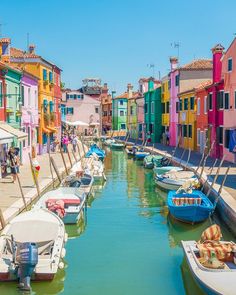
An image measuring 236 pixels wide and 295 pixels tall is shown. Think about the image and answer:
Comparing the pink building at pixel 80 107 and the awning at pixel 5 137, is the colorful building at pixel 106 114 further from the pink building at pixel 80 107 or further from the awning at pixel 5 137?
the awning at pixel 5 137

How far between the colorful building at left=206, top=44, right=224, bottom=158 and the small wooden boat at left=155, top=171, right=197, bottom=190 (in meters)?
8.10

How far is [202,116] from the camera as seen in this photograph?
38250 mm

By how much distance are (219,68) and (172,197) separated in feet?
57.8

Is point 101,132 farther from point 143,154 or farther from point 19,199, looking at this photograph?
point 19,199

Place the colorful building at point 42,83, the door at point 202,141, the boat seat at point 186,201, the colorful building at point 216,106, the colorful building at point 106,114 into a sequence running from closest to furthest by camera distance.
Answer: the boat seat at point 186,201
the colorful building at point 216,106
the colorful building at point 42,83
the door at point 202,141
the colorful building at point 106,114

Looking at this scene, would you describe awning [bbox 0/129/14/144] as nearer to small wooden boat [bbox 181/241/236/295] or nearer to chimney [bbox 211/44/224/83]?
small wooden boat [bbox 181/241/236/295]

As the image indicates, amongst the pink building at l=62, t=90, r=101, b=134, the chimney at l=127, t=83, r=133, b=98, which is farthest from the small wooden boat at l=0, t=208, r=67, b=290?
the chimney at l=127, t=83, r=133, b=98

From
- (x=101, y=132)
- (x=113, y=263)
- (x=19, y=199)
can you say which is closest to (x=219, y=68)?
(x=19, y=199)

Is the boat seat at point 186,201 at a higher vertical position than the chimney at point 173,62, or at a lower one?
lower

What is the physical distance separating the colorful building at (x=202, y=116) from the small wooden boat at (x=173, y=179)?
11.0 metres

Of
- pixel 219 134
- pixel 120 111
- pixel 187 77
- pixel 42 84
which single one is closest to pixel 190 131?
pixel 187 77

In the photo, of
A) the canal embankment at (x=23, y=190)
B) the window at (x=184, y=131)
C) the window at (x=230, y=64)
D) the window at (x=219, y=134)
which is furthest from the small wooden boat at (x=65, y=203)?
the window at (x=184, y=131)

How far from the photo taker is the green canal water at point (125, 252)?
11664mm

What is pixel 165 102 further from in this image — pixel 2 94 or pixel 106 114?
pixel 106 114
